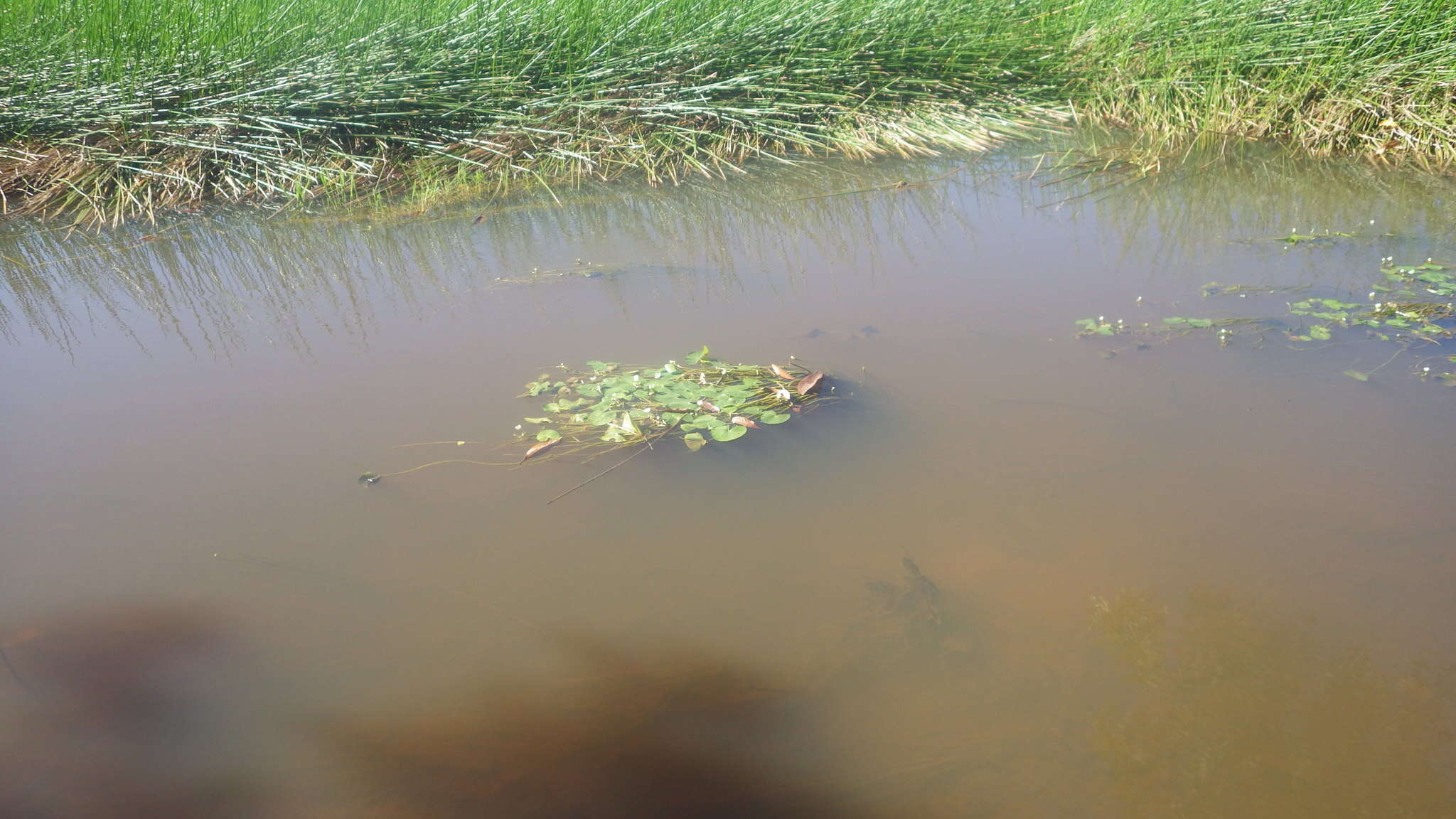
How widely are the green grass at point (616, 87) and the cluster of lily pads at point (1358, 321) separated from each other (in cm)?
173

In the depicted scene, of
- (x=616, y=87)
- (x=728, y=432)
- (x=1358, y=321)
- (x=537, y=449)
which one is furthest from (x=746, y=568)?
(x=616, y=87)

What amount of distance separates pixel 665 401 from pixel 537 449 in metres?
0.35

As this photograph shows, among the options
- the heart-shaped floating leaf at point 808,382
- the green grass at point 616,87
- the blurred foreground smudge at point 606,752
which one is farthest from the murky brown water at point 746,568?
the green grass at point 616,87

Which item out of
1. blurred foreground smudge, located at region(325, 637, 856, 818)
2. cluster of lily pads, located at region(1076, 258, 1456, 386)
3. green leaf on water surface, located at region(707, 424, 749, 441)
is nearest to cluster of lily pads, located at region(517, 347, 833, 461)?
green leaf on water surface, located at region(707, 424, 749, 441)

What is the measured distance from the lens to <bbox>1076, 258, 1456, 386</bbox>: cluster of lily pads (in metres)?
2.40

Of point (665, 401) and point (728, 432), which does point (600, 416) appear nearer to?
point (665, 401)

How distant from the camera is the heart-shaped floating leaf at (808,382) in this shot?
2.21 m

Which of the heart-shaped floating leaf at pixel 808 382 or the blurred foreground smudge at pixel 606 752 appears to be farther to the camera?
the heart-shaped floating leaf at pixel 808 382

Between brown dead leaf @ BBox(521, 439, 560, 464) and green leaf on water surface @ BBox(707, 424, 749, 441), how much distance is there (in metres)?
0.36

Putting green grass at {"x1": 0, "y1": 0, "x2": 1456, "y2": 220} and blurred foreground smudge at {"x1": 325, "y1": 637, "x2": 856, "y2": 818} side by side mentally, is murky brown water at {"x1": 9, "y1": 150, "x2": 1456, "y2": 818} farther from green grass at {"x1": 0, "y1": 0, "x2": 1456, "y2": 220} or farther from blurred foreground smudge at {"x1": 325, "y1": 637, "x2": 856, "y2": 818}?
green grass at {"x1": 0, "y1": 0, "x2": 1456, "y2": 220}

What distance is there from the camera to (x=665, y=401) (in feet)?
7.23

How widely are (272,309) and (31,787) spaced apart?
1939mm

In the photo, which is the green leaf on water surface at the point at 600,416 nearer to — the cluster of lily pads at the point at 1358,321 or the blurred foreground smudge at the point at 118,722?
the blurred foreground smudge at the point at 118,722

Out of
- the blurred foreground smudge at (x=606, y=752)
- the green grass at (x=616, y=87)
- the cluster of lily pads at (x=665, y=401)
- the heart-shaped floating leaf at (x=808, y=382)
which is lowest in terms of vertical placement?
the blurred foreground smudge at (x=606, y=752)
